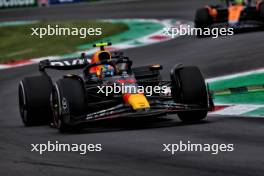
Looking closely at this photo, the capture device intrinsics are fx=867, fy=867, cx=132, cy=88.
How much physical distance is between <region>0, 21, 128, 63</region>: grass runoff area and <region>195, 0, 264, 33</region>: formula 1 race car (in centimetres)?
389

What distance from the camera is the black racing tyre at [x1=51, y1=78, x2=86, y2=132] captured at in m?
11.9

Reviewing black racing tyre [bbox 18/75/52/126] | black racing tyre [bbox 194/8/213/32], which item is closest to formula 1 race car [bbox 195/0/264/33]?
black racing tyre [bbox 194/8/213/32]

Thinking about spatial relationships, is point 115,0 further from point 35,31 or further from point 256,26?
point 256,26

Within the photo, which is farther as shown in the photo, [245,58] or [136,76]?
[245,58]

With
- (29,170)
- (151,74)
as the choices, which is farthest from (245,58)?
(29,170)

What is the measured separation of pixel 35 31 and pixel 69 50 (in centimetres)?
575

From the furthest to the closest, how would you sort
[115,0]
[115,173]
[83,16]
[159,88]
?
[115,0], [83,16], [159,88], [115,173]

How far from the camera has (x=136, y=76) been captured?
12898 millimetres
